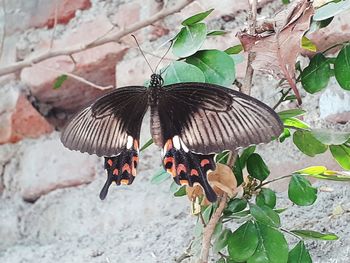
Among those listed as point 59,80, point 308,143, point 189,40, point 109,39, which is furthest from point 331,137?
point 59,80

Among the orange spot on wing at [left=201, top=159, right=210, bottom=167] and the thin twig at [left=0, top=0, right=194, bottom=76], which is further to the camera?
the thin twig at [left=0, top=0, right=194, bottom=76]

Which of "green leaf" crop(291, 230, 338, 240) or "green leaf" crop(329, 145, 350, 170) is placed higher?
"green leaf" crop(329, 145, 350, 170)

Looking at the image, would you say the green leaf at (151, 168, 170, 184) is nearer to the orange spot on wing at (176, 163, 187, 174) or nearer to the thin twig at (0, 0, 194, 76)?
the orange spot on wing at (176, 163, 187, 174)

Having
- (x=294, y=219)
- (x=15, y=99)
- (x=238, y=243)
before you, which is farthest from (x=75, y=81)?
(x=238, y=243)

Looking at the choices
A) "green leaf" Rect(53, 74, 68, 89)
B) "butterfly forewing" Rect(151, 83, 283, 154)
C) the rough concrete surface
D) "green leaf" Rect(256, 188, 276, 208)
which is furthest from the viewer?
"green leaf" Rect(53, 74, 68, 89)

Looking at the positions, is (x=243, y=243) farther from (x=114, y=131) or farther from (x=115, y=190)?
(x=115, y=190)

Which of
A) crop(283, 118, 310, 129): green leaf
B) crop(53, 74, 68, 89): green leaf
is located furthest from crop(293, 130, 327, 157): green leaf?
crop(53, 74, 68, 89): green leaf

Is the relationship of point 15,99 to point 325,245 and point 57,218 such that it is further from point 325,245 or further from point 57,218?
point 325,245
